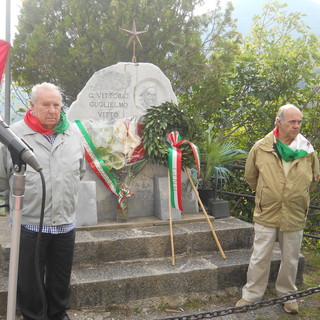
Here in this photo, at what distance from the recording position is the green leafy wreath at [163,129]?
16.7ft

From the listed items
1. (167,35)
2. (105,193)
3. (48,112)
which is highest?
(167,35)

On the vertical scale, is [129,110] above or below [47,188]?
above

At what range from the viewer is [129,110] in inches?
210

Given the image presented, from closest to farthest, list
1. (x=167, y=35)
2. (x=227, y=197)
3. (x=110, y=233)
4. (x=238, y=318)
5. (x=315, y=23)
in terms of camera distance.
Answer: (x=238, y=318) → (x=110, y=233) → (x=227, y=197) → (x=167, y=35) → (x=315, y=23)

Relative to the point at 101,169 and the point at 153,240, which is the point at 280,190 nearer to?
the point at 153,240

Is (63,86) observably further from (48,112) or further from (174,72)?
(48,112)

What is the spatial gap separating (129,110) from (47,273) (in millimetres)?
2508

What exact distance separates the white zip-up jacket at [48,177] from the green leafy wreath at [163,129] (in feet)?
6.39

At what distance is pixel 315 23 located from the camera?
5148 inches

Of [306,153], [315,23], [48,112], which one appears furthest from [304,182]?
[315,23]

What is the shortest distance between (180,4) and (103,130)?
533 centimetres

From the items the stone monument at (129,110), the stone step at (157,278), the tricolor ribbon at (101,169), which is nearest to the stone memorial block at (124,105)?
the stone monument at (129,110)

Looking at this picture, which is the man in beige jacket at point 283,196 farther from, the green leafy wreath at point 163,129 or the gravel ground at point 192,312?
the green leafy wreath at point 163,129

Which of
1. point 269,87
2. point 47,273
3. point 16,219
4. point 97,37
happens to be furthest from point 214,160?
point 97,37
